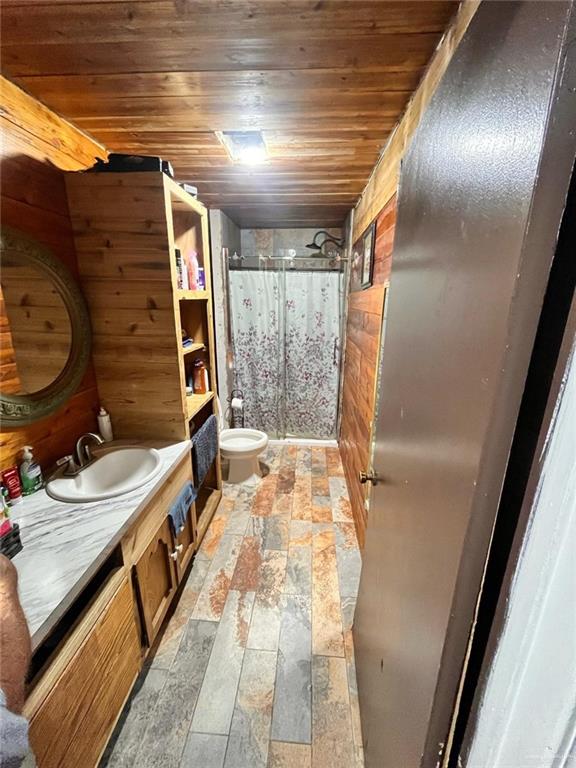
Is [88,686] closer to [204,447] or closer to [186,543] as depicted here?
[186,543]

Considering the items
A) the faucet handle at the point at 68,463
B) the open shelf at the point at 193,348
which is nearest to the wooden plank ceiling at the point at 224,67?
the open shelf at the point at 193,348

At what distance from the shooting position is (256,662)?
126 cm

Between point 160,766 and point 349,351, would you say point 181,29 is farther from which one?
point 160,766

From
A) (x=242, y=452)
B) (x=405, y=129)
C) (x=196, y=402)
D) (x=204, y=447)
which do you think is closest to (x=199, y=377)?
(x=196, y=402)

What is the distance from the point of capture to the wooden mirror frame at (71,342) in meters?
1.08

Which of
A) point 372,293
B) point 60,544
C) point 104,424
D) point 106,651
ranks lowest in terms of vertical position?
point 106,651

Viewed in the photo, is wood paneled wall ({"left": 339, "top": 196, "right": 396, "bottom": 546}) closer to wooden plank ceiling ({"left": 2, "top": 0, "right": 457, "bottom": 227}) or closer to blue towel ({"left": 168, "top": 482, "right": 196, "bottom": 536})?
wooden plank ceiling ({"left": 2, "top": 0, "right": 457, "bottom": 227})

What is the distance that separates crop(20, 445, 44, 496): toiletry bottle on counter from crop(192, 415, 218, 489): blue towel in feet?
2.25

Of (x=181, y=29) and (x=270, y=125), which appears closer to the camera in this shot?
(x=181, y=29)

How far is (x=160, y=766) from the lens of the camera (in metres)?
0.98

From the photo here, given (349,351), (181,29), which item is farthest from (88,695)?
(349,351)

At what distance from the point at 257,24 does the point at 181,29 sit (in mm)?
238

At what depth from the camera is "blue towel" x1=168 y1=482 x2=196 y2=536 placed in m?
1.38

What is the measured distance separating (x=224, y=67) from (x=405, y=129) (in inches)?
29.9
